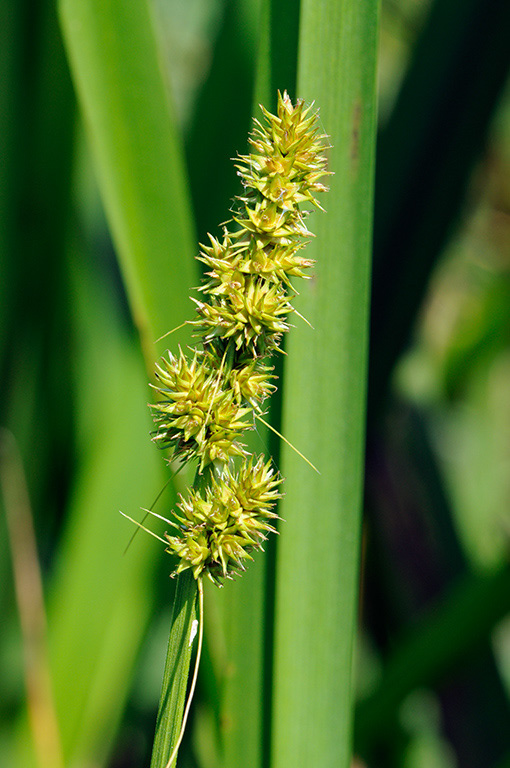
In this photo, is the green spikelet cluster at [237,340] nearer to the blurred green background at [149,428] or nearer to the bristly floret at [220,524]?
the bristly floret at [220,524]

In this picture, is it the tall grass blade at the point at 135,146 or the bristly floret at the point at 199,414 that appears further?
the tall grass blade at the point at 135,146

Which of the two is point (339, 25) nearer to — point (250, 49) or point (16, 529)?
point (250, 49)

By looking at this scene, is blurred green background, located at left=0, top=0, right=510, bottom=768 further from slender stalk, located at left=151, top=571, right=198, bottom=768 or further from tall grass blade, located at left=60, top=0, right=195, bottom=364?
slender stalk, located at left=151, top=571, right=198, bottom=768

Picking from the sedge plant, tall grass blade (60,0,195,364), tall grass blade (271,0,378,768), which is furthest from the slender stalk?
tall grass blade (60,0,195,364)

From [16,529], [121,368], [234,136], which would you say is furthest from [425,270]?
[16,529]

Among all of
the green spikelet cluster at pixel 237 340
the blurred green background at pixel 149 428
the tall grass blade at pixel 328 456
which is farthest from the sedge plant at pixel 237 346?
the blurred green background at pixel 149 428
